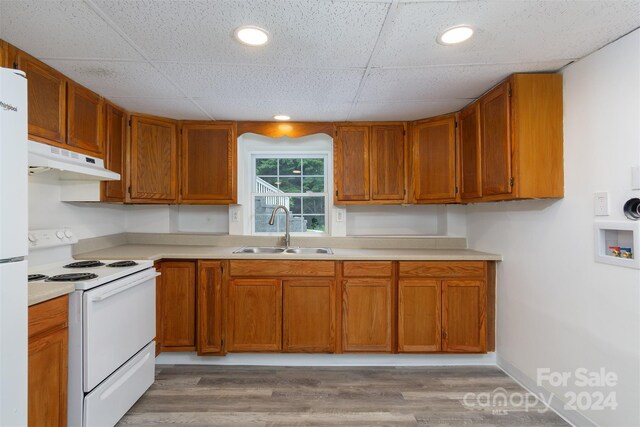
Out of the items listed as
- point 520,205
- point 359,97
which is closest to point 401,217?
point 520,205

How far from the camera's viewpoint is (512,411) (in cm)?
192

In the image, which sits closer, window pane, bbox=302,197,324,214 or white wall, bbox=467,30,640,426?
white wall, bbox=467,30,640,426

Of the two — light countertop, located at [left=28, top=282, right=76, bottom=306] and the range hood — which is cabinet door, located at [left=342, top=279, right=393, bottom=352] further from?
the range hood

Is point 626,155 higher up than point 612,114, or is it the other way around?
point 612,114

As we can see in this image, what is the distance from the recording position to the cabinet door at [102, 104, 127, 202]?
2383 millimetres

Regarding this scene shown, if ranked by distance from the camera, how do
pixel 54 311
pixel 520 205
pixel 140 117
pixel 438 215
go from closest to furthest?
1. pixel 54 311
2. pixel 520 205
3. pixel 140 117
4. pixel 438 215

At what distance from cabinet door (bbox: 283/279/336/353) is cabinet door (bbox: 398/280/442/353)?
0.56 m

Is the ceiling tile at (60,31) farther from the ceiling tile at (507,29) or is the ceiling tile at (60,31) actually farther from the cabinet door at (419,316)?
the cabinet door at (419,316)

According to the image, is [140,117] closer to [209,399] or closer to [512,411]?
[209,399]

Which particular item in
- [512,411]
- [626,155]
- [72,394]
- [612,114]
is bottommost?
[512,411]

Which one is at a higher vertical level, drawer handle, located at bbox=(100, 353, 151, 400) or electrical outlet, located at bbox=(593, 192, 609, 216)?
electrical outlet, located at bbox=(593, 192, 609, 216)

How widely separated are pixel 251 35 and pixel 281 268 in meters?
1.64

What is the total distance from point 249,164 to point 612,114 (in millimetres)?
2754

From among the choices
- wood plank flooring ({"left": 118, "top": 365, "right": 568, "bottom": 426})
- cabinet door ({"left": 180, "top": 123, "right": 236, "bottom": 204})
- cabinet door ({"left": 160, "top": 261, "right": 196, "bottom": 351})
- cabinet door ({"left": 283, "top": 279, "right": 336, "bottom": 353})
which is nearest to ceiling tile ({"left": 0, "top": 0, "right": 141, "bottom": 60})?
cabinet door ({"left": 180, "top": 123, "right": 236, "bottom": 204})
